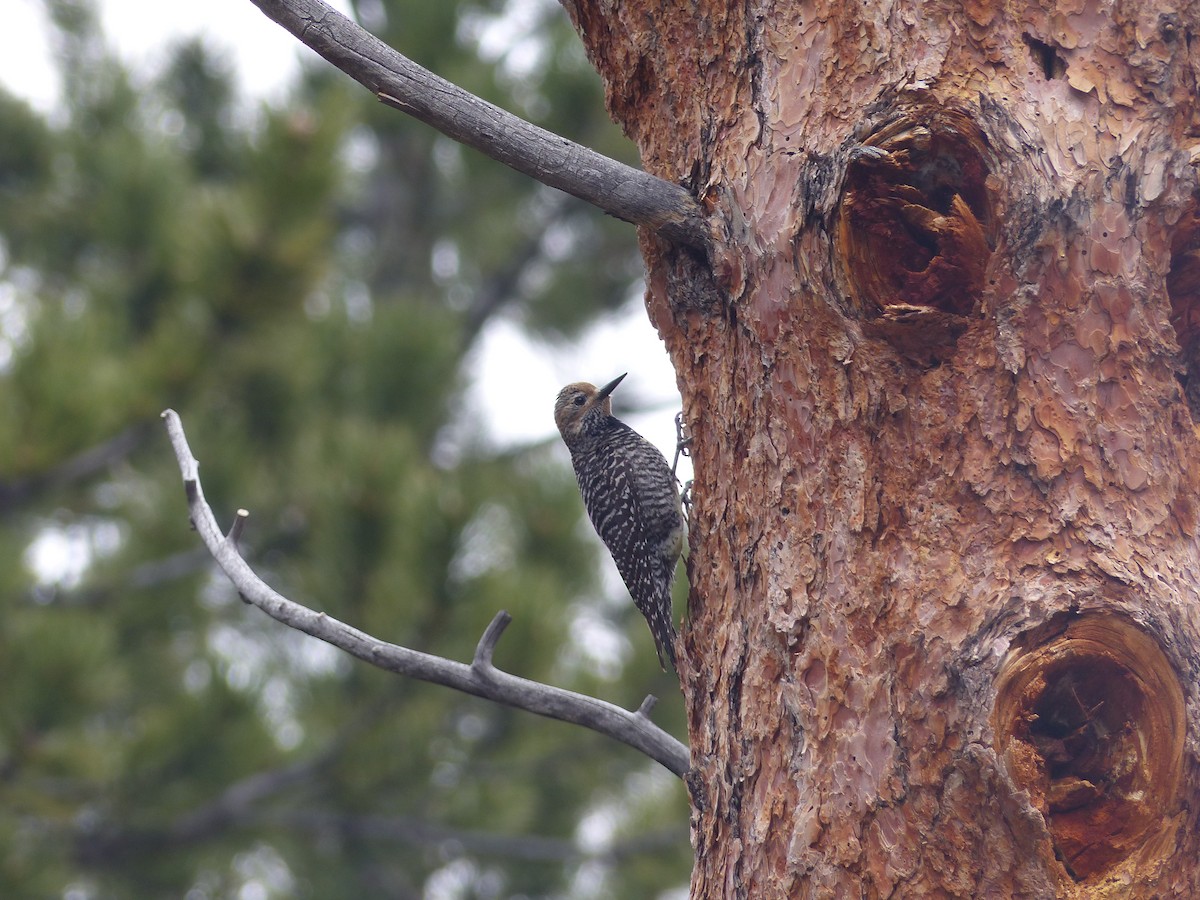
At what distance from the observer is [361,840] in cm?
781

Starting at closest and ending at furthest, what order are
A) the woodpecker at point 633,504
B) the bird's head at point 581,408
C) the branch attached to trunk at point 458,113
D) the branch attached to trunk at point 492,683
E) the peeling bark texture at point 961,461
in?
the peeling bark texture at point 961,461 < the branch attached to trunk at point 458,113 < the branch attached to trunk at point 492,683 < the woodpecker at point 633,504 < the bird's head at point 581,408

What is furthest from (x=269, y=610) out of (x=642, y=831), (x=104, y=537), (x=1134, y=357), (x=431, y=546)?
(x=104, y=537)

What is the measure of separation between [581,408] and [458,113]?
2998mm

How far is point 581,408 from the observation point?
4848 millimetres

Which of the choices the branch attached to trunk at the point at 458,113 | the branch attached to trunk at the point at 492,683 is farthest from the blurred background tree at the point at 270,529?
the branch attached to trunk at the point at 458,113

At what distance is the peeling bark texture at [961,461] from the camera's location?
1633 mm

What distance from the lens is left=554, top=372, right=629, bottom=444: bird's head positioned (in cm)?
482

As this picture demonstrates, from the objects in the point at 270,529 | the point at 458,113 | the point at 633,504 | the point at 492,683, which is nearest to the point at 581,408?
the point at 633,504

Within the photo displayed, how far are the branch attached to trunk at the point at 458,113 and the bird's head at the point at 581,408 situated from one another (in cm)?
283

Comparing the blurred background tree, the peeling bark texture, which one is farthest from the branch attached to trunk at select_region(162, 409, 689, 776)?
the blurred background tree

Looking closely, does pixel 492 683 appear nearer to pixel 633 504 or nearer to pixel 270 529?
pixel 633 504

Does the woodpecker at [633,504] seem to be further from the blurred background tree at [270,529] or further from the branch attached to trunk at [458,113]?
the branch attached to trunk at [458,113]

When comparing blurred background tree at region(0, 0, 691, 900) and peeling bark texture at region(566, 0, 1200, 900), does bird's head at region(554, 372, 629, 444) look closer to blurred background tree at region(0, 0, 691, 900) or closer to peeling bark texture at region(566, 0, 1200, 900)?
blurred background tree at region(0, 0, 691, 900)

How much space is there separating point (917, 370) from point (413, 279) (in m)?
8.41
